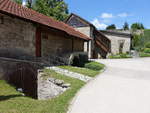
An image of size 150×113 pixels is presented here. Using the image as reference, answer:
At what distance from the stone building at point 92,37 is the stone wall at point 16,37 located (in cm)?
1737

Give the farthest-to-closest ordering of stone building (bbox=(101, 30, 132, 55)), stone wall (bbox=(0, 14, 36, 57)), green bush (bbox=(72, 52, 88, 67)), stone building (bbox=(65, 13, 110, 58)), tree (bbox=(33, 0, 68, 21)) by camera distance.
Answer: stone building (bbox=(101, 30, 132, 55)), tree (bbox=(33, 0, 68, 21)), stone building (bbox=(65, 13, 110, 58)), green bush (bbox=(72, 52, 88, 67)), stone wall (bbox=(0, 14, 36, 57))

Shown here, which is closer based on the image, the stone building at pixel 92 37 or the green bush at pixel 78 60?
the green bush at pixel 78 60

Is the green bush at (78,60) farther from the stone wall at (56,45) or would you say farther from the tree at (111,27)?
the tree at (111,27)

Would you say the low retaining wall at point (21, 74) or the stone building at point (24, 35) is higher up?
the stone building at point (24, 35)

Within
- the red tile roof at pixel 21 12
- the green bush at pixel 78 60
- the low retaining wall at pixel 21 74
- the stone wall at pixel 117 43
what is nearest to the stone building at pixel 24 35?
the red tile roof at pixel 21 12

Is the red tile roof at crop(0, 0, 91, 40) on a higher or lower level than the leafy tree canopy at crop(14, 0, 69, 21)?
lower

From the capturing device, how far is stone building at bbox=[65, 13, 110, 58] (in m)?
27.7

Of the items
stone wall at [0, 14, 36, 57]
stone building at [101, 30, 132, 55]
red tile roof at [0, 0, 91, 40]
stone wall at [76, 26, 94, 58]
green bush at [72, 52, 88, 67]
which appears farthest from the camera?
stone building at [101, 30, 132, 55]

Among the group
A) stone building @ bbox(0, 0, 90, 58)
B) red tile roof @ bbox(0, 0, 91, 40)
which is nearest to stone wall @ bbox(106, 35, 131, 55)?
stone building @ bbox(0, 0, 90, 58)

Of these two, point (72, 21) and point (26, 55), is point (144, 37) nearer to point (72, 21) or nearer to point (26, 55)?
point (72, 21)

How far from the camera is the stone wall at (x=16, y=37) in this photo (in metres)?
8.70

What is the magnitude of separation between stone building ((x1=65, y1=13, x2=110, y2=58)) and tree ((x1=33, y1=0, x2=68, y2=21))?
5346mm

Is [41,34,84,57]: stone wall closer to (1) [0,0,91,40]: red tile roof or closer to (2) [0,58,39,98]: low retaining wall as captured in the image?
(1) [0,0,91,40]: red tile roof

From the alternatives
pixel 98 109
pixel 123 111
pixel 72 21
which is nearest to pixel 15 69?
pixel 98 109
